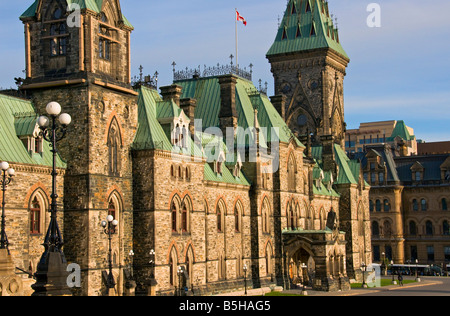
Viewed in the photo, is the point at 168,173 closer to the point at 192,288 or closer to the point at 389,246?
the point at 192,288

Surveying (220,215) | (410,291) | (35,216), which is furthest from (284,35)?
(35,216)

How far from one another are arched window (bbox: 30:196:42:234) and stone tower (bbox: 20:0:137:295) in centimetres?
208

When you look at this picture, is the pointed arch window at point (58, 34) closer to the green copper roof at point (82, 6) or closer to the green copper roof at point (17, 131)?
the green copper roof at point (82, 6)

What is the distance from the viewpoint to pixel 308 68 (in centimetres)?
10338

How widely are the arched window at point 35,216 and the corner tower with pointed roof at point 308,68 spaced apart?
62.8 m

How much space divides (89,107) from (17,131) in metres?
4.57

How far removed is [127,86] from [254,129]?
21296 mm

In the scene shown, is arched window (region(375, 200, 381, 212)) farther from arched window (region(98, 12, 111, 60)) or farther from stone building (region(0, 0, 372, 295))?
arched window (region(98, 12, 111, 60))

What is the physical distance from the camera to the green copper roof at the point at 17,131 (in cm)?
4178

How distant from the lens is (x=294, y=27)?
105 metres

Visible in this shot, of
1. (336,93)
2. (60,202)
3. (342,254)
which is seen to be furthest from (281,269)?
(336,93)

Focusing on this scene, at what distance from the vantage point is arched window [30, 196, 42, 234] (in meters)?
41.8

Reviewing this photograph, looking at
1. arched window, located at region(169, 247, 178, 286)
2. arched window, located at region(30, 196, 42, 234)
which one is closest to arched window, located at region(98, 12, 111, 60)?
arched window, located at region(30, 196, 42, 234)

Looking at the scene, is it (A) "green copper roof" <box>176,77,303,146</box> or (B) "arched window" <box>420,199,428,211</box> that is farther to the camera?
(B) "arched window" <box>420,199,428,211</box>
